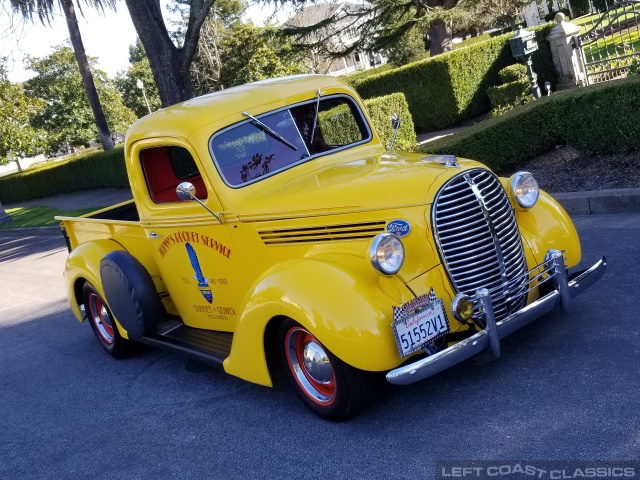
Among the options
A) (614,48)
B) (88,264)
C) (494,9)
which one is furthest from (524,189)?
(494,9)

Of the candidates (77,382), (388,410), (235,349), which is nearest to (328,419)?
(388,410)

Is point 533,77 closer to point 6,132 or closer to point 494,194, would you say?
point 494,194

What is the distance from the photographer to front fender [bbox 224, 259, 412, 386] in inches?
158

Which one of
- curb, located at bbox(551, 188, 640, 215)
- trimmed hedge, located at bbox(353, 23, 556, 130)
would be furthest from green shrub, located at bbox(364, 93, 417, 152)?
curb, located at bbox(551, 188, 640, 215)

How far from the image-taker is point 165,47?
14.0m

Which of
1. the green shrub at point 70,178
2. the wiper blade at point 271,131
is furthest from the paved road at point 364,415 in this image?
the green shrub at point 70,178

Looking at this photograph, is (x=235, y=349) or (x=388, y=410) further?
(x=235, y=349)

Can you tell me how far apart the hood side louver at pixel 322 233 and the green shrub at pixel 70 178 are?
1932 cm

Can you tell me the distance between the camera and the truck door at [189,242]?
5.23 meters

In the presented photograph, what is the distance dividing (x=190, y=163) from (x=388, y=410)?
2.40 m

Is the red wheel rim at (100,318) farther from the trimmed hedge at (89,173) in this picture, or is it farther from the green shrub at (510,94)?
the green shrub at (510,94)

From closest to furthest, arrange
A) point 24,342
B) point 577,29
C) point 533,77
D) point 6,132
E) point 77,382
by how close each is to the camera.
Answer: point 77,382 → point 24,342 → point 533,77 → point 577,29 → point 6,132

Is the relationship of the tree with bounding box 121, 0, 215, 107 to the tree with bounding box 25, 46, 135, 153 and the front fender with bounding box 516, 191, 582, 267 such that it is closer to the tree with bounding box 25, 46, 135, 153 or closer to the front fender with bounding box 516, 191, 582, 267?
the front fender with bounding box 516, 191, 582, 267

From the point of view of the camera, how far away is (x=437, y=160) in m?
4.80
